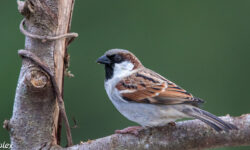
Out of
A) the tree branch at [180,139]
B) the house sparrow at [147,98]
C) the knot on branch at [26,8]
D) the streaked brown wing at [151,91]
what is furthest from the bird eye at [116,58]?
the knot on branch at [26,8]

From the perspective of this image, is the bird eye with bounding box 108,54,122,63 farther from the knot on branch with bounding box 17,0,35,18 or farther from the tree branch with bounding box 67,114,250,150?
the knot on branch with bounding box 17,0,35,18

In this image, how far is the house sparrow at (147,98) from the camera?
311 cm

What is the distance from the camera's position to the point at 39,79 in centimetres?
264

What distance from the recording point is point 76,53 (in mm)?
5398

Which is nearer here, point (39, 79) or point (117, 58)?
point (39, 79)

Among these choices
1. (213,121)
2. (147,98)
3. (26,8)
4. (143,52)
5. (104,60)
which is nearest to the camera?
(26,8)

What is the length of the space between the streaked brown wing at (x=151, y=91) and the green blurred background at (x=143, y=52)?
167 centimetres

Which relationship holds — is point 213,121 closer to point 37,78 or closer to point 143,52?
point 37,78

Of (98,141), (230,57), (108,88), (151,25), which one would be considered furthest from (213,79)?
(98,141)

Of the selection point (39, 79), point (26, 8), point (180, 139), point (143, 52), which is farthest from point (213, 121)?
point (143, 52)

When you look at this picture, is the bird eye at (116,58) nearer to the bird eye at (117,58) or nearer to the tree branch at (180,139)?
the bird eye at (117,58)

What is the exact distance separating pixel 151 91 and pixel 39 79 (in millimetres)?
996

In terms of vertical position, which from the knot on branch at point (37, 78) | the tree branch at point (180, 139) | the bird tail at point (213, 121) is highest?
the knot on branch at point (37, 78)

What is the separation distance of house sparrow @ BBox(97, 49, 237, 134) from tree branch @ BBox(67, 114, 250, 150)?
0.28 feet
